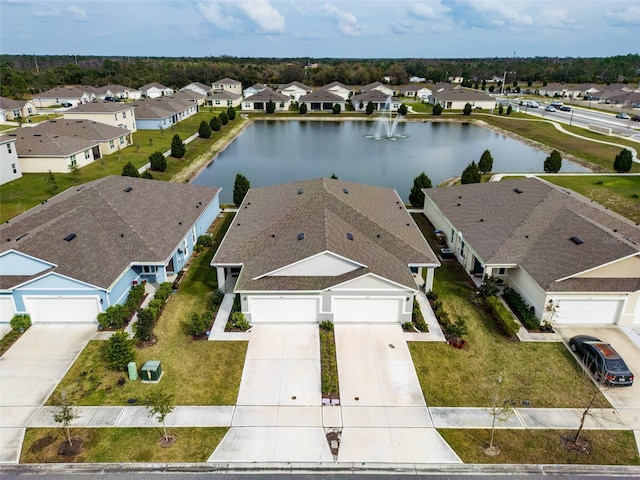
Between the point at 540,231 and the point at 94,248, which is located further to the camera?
the point at 540,231

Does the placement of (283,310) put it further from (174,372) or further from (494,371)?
(494,371)

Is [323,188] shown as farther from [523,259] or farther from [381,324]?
[523,259]

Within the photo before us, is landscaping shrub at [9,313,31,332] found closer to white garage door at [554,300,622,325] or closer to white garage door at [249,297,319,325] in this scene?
white garage door at [249,297,319,325]

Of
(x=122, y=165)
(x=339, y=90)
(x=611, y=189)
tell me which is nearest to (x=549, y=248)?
(x=611, y=189)

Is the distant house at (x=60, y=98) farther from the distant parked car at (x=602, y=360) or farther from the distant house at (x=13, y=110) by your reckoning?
the distant parked car at (x=602, y=360)

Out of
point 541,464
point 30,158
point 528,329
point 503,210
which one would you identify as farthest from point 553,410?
point 30,158

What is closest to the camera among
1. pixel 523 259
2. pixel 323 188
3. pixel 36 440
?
pixel 36 440
